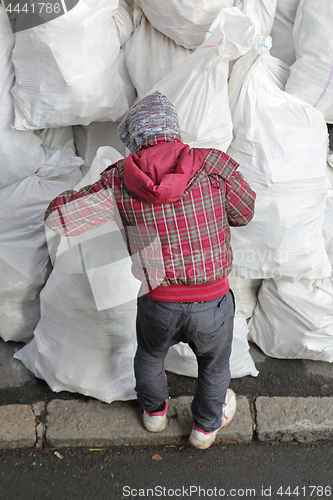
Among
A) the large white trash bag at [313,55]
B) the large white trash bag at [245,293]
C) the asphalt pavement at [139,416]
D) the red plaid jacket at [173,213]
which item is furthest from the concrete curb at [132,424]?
the large white trash bag at [313,55]

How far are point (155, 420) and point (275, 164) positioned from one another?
1.19 metres

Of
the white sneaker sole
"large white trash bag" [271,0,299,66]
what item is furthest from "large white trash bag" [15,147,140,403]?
"large white trash bag" [271,0,299,66]

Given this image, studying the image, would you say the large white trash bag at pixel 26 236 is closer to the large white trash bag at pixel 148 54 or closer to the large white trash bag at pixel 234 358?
the large white trash bag at pixel 148 54

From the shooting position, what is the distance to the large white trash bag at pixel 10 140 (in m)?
2.05

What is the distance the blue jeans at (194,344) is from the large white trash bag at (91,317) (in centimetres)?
23

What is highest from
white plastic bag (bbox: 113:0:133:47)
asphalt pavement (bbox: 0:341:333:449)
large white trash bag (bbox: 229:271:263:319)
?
white plastic bag (bbox: 113:0:133:47)

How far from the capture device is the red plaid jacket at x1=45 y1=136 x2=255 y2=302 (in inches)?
56.1

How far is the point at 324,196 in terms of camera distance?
7.07ft

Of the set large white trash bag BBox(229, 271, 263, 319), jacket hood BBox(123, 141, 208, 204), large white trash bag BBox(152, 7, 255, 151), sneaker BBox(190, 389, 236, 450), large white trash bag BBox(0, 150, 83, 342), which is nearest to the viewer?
jacket hood BBox(123, 141, 208, 204)

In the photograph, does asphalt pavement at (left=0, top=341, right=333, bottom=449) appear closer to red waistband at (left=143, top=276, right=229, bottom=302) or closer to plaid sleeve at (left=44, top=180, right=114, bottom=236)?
red waistband at (left=143, top=276, right=229, bottom=302)

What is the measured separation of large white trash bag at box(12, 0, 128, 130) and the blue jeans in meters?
0.94

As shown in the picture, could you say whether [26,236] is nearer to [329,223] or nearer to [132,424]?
[132,424]

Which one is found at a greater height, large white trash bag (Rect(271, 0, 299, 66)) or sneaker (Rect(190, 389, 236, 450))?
large white trash bag (Rect(271, 0, 299, 66))

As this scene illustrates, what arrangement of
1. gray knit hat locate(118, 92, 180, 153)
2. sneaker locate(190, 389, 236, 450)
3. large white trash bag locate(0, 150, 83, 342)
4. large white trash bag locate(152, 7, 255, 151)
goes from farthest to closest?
large white trash bag locate(0, 150, 83, 342) < sneaker locate(190, 389, 236, 450) < large white trash bag locate(152, 7, 255, 151) < gray knit hat locate(118, 92, 180, 153)
